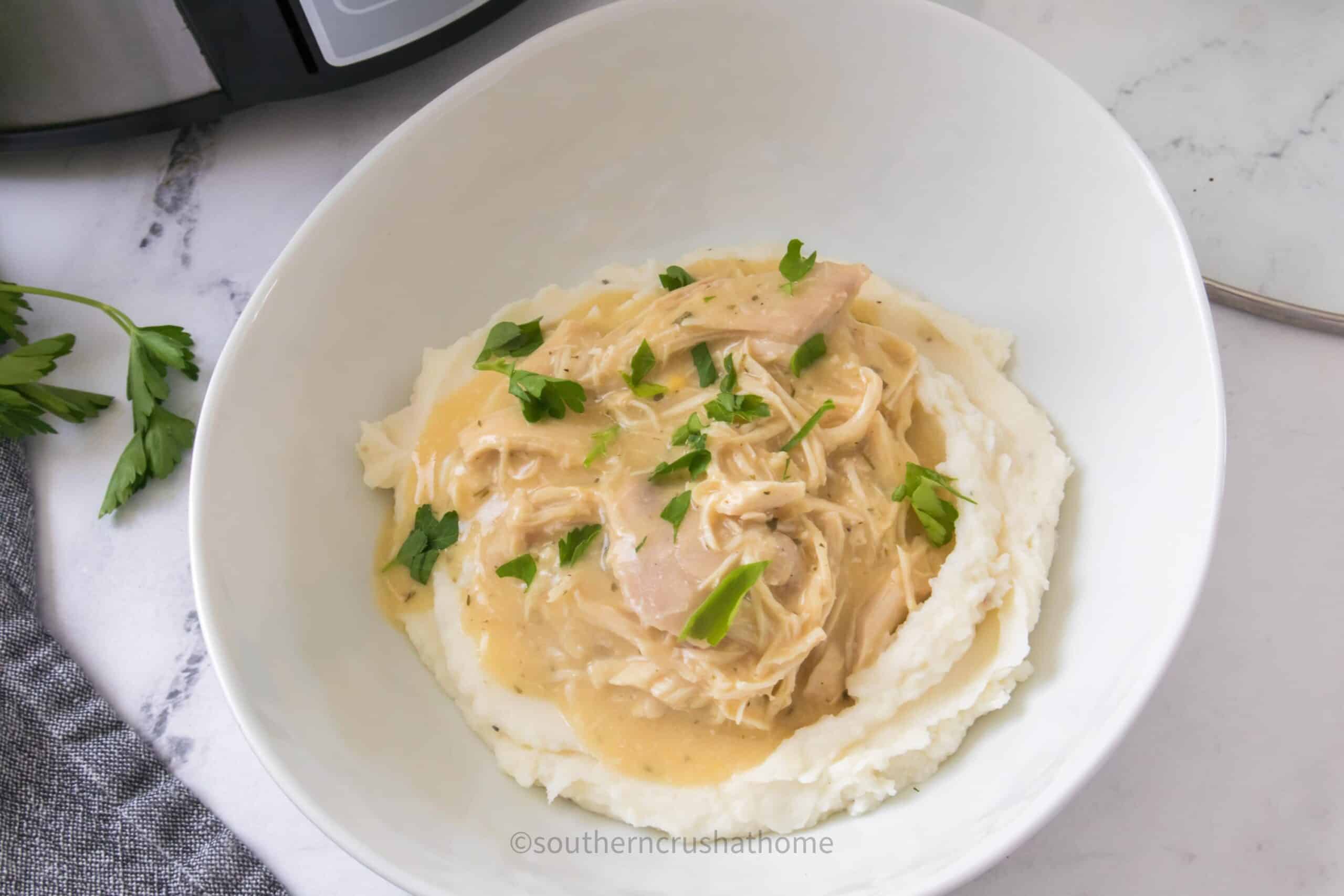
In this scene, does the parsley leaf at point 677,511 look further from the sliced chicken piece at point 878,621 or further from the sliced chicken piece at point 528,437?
the sliced chicken piece at point 878,621

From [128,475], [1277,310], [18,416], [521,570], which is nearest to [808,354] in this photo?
[521,570]

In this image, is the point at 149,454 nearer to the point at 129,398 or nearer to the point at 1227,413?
the point at 129,398

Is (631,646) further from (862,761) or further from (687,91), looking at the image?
(687,91)

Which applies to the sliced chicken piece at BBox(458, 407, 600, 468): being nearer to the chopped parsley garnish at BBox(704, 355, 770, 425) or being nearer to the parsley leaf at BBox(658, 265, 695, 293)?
the chopped parsley garnish at BBox(704, 355, 770, 425)

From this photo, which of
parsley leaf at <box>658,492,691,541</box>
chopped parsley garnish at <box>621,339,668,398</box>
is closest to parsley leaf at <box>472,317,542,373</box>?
chopped parsley garnish at <box>621,339,668,398</box>

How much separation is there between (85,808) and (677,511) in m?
1.69

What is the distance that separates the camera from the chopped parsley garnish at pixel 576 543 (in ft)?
8.05

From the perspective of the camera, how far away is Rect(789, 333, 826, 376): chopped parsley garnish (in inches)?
103

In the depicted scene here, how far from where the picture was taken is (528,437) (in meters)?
2.58

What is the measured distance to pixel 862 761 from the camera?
7.45 ft

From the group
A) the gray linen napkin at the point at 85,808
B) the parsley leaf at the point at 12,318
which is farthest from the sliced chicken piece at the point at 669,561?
the parsley leaf at the point at 12,318

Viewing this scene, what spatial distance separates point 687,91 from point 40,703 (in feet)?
7.71

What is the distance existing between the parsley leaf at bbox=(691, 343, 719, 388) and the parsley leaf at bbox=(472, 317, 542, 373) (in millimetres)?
444

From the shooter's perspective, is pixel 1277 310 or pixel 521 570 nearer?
pixel 521 570
